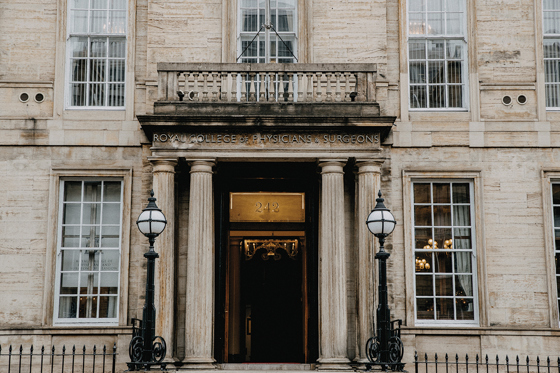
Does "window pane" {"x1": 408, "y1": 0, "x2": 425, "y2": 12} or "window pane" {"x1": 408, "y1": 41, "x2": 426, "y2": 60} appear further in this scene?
"window pane" {"x1": 408, "y1": 0, "x2": 425, "y2": 12}

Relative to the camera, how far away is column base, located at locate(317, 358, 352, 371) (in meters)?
13.6

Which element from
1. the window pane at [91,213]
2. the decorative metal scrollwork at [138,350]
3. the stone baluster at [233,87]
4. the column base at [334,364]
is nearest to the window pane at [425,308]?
the column base at [334,364]

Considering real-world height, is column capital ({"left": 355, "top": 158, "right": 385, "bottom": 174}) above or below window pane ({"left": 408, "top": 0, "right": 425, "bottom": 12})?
below

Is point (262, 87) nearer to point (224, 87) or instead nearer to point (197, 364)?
point (224, 87)

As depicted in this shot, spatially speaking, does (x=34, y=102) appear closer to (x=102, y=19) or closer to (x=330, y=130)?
(x=102, y=19)

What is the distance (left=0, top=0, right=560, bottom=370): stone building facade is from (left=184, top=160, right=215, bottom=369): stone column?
4 centimetres

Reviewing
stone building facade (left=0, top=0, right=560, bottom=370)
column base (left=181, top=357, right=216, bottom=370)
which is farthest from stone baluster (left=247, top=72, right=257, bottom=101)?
column base (left=181, top=357, right=216, bottom=370)

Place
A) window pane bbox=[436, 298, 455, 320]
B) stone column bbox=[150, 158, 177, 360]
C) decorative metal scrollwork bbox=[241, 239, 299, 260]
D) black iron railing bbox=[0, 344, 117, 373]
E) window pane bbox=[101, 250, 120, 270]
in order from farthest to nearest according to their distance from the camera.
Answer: decorative metal scrollwork bbox=[241, 239, 299, 260]
window pane bbox=[101, 250, 120, 270]
window pane bbox=[436, 298, 455, 320]
black iron railing bbox=[0, 344, 117, 373]
stone column bbox=[150, 158, 177, 360]

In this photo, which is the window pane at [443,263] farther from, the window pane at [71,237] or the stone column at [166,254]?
the window pane at [71,237]

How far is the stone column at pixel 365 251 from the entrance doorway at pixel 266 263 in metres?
1.08

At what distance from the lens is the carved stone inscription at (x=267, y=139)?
14531mm

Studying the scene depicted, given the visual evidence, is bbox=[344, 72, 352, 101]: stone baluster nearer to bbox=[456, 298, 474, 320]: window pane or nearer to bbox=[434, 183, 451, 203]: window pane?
bbox=[434, 183, 451, 203]: window pane

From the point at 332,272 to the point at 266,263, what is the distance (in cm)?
364

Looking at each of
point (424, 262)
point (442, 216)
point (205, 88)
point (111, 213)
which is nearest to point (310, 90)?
point (205, 88)
